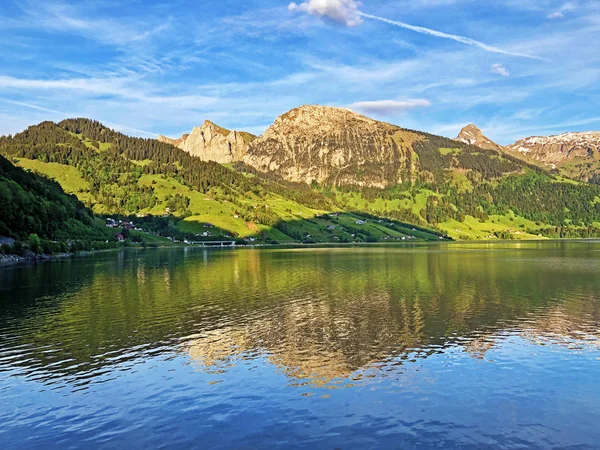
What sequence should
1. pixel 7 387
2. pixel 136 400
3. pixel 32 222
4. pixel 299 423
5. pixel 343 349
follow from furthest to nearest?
1. pixel 32 222
2. pixel 343 349
3. pixel 7 387
4. pixel 136 400
5. pixel 299 423

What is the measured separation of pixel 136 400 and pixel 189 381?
4.56 m

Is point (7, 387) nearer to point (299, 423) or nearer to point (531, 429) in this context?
point (299, 423)

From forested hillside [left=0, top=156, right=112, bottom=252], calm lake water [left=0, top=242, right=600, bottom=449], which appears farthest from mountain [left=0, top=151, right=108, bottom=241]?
calm lake water [left=0, top=242, right=600, bottom=449]

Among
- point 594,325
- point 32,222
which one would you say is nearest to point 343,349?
point 594,325

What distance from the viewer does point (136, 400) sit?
29.3 m

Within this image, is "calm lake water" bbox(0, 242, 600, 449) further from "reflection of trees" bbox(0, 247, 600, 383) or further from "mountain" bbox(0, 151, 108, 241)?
"mountain" bbox(0, 151, 108, 241)

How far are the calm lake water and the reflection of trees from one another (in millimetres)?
288

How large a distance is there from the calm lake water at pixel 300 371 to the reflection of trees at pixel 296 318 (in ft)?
0.94

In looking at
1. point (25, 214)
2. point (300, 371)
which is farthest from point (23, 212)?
point (300, 371)

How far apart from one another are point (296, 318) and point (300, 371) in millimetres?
20474

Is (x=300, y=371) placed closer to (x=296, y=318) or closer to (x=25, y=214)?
(x=296, y=318)

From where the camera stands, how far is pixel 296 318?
55719 mm

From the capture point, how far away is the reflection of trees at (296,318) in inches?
1570

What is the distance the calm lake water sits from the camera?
24.5 metres
